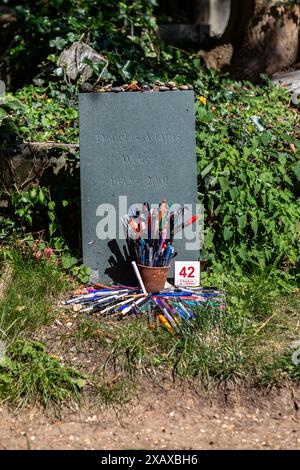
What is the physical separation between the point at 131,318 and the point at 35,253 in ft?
3.35

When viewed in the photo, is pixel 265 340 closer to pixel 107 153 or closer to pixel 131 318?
pixel 131 318

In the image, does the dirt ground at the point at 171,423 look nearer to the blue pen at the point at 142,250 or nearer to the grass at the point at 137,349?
the grass at the point at 137,349

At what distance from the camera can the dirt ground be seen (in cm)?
377

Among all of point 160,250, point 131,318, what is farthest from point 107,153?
point 131,318

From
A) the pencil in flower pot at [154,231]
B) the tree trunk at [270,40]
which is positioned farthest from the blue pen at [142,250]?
the tree trunk at [270,40]

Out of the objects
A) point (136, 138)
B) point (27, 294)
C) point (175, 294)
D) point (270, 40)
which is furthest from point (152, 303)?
point (270, 40)

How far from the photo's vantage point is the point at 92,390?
13.5 ft

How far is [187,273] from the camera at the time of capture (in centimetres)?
511

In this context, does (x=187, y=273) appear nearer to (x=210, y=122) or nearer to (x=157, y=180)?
(x=157, y=180)

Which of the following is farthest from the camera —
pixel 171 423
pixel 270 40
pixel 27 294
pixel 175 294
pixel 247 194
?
pixel 270 40

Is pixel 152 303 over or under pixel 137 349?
over

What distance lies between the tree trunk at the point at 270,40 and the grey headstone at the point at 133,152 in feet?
10.5

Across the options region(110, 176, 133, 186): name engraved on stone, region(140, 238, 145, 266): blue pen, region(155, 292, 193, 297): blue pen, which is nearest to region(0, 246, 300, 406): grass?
region(155, 292, 193, 297): blue pen

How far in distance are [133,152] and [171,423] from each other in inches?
77.7
